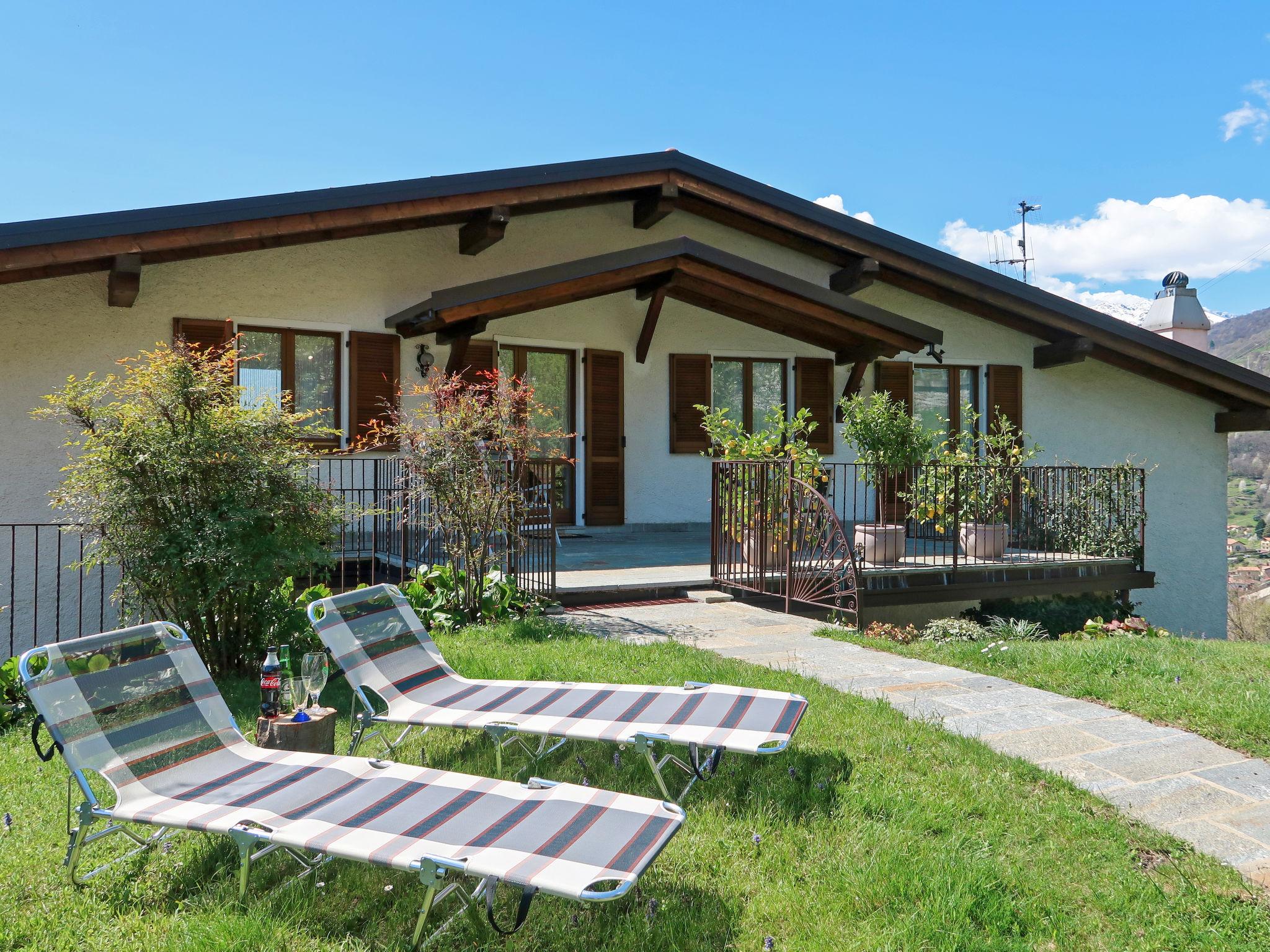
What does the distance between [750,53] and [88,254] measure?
950 cm

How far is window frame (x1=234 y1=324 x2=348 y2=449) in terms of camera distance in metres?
9.07

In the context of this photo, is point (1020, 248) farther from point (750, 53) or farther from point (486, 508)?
point (486, 508)

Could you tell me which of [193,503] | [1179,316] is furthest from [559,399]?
[1179,316]

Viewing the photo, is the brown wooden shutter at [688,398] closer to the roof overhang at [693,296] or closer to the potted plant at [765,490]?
the roof overhang at [693,296]

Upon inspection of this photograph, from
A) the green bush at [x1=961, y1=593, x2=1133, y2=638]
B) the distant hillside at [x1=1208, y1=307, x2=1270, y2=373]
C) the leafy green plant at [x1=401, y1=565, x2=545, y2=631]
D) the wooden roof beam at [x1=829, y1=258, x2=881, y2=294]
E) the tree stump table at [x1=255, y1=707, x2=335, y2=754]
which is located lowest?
the green bush at [x1=961, y1=593, x2=1133, y2=638]

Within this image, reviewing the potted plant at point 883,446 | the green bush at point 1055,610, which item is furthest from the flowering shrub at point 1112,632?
the potted plant at point 883,446

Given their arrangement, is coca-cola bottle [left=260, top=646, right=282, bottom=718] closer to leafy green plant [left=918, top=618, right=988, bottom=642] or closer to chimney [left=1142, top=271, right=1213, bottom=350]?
leafy green plant [left=918, top=618, right=988, bottom=642]

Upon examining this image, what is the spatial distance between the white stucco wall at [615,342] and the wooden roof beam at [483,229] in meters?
0.20

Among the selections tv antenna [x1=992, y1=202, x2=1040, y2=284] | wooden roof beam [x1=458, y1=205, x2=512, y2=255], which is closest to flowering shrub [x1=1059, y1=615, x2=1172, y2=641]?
wooden roof beam [x1=458, y1=205, x2=512, y2=255]

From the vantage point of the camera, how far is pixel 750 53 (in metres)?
12.9

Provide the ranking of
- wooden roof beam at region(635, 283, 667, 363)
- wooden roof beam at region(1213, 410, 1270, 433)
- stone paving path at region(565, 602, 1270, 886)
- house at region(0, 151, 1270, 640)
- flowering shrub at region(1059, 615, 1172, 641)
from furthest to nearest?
1. wooden roof beam at region(1213, 410, 1270, 433)
2. wooden roof beam at region(635, 283, 667, 363)
3. house at region(0, 151, 1270, 640)
4. flowering shrub at region(1059, 615, 1172, 641)
5. stone paving path at region(565, 602, 1270, 886)

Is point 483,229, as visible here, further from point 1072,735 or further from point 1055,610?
point 1072,735

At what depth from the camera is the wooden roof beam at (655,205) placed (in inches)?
404

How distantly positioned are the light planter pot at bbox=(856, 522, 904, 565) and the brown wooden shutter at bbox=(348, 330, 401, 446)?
16.6 feet
